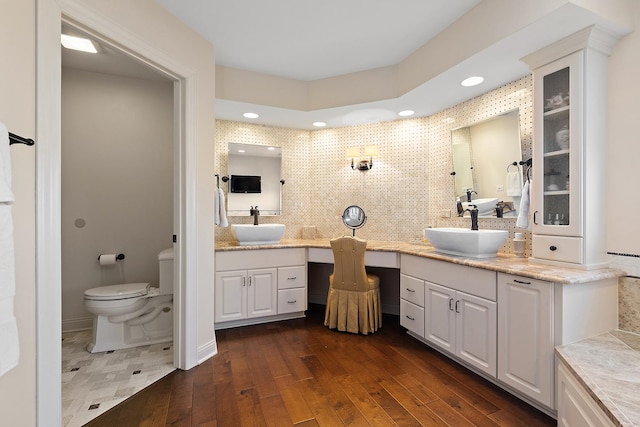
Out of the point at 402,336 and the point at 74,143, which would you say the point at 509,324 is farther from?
the point at 74,143

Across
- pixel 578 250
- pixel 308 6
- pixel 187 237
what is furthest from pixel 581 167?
pixel 187 237

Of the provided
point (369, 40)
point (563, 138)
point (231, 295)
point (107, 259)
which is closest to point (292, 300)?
point (231, 295)

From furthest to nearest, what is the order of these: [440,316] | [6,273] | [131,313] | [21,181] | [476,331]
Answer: [131,313] < [440,316] < [476,331] < [21,181] < [6,273]

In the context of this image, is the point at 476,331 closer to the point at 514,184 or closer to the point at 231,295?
the point at 514,184

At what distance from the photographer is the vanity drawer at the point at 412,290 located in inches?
106

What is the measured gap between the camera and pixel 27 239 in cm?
131

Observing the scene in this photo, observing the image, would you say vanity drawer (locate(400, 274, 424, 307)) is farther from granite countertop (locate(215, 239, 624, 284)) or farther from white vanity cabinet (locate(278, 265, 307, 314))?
white vanity cabinet (locate(278, 265, 307, 314))

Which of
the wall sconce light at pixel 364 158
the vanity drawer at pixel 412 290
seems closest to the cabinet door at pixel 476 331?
the vanity drawer at pixel 412 290

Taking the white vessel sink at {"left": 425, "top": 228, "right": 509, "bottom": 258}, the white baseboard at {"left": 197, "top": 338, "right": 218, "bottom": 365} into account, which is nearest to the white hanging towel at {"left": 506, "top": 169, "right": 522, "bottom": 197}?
the white vessel sink at {"left": 425, "top": 228, "right": 509, "bottom": 258}

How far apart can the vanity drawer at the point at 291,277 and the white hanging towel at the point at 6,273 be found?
2.30 metres

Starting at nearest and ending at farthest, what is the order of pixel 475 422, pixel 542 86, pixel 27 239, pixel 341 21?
pixel 27 239 < pixel 475 422 < pixel 542 86 < pixel 341 21

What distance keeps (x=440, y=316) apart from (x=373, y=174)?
6.08ft

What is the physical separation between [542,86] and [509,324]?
1.62 metres

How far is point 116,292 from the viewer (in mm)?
2551
